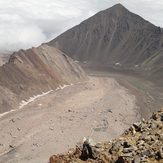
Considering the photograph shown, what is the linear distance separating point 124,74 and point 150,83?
1669 cm

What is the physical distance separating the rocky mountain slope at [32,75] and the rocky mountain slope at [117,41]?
30.1m

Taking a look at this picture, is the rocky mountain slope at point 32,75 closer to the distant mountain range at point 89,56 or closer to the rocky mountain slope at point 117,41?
the distant mountain range at point 89,56

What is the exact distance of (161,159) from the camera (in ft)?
27.7

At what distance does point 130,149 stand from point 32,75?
31.8 meters

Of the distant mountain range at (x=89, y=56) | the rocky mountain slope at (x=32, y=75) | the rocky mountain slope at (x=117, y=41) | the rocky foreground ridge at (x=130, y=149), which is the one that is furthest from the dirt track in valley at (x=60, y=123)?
the rocky mountain slope at (x=117, y=41)

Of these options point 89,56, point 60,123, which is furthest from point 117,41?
point 60,123

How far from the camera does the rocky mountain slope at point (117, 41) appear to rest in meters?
84.7

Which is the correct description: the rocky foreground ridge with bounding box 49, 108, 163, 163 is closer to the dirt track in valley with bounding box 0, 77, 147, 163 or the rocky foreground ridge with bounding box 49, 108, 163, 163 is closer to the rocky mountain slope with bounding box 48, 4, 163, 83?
the dirt track in valley with bounding box 0, 77, 147, 163

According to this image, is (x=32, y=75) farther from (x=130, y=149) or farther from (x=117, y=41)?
(x=117, y=41)

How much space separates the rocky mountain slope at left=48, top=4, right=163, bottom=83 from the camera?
84.7 m

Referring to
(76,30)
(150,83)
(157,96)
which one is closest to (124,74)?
(150,83)

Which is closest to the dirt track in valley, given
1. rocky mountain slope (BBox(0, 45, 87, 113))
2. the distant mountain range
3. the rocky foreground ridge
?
rocky mountain slope (BBox(0, 45, 87, 113))

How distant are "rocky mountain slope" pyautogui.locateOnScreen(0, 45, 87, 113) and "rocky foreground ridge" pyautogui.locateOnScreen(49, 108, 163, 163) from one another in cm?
2116

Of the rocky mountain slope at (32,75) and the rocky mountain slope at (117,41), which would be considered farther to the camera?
the rocky mountain slope at (117,41)
